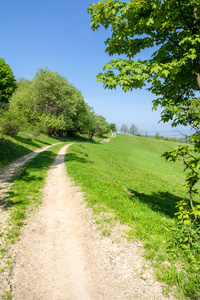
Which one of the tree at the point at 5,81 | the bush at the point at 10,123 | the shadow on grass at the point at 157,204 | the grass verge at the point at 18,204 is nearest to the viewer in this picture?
the grass verge at the point at 18,204

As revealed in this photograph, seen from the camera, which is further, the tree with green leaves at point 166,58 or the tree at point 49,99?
the tree at point 49,99

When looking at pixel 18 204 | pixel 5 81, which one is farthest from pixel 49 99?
pixel 18 204

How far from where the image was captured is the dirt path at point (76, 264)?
4.70 m

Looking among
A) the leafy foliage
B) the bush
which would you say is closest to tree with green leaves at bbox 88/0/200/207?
the bush

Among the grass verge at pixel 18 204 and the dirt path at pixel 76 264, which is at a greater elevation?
the grass verge at pixel 18 204

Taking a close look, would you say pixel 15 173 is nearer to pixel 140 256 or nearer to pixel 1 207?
pixel 1 207

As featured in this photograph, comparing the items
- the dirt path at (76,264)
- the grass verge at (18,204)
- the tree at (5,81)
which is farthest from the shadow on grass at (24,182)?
the tree at (5,81)

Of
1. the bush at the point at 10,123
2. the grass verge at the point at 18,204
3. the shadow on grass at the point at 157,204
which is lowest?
the shadow on grass at the point at 157,204

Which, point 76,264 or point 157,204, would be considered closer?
point 76,264

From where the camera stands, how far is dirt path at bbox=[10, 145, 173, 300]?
4699 mm

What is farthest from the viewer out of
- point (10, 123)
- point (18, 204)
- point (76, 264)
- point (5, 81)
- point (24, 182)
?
point (5, 81)

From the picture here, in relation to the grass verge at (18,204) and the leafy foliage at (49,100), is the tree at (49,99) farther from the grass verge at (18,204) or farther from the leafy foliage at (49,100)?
the grass verge at (18,204)

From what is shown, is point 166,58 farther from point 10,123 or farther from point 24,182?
point 10,123

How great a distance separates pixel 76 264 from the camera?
559 cm
